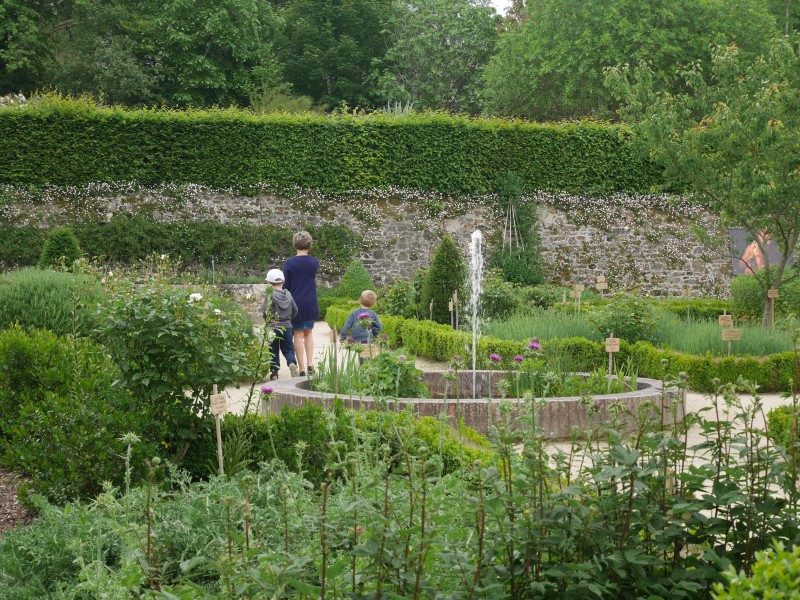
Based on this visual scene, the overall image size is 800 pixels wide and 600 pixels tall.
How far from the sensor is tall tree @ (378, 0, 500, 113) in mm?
29031

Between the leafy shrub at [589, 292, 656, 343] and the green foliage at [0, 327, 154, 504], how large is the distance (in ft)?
17.5

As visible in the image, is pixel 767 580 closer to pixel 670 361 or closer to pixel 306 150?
pixel 670 361

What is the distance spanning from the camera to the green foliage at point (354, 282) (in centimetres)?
1641

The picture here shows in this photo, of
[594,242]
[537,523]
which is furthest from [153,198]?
[537,523]

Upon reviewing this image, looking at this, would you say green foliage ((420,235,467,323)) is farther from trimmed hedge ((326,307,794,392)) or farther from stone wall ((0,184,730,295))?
stone wall ((0,184,730,295))

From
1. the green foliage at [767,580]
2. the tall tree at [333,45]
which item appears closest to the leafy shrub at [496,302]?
the green foliage at [767,580]

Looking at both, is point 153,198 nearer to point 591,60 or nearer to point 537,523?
point 591,60

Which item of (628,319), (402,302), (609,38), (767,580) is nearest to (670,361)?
(628,319)

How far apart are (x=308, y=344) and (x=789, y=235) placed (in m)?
6.50

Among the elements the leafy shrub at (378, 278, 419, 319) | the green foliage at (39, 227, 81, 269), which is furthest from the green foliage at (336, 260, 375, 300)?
the green foliage at (39, 227, 81, 269)

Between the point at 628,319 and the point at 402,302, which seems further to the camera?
the point at 402,302

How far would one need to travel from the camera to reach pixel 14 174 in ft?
53.8

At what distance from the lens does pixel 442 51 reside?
29.2 meters

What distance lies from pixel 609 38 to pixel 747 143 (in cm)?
1187
